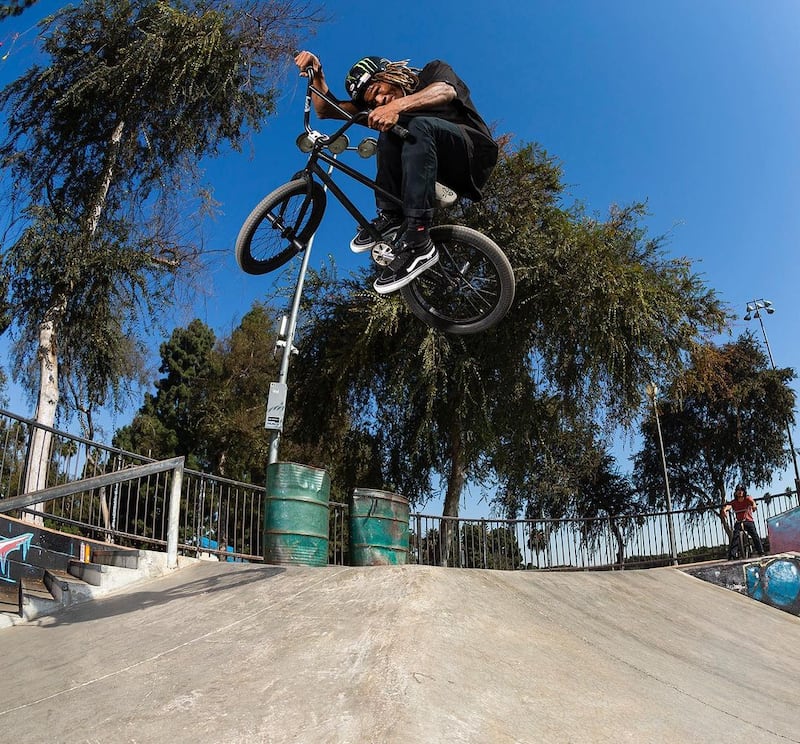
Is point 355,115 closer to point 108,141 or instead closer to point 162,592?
point 162,592

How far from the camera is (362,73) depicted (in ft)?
15.8

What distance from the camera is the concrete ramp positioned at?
3.59m

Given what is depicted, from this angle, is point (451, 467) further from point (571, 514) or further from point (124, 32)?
point (571, 514)

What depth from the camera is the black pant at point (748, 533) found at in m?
13.7

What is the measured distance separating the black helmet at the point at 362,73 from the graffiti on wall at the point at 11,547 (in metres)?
6.15

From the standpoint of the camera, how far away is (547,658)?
4719 millimetres

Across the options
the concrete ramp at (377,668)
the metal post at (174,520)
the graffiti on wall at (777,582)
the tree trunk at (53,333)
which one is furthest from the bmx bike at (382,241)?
the graffiti on wall at (777,582)

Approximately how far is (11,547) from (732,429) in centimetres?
3429

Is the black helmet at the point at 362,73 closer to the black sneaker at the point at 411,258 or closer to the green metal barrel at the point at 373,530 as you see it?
the black sneaker at the point at 411,258

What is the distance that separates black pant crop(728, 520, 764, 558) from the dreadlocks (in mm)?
12388

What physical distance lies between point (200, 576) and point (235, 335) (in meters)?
28.6

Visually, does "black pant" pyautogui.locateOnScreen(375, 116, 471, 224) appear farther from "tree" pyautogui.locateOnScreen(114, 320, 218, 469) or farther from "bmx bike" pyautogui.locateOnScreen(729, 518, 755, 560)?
"tree" pyautogui.locateOnScreen(114, 320, 218, 469)

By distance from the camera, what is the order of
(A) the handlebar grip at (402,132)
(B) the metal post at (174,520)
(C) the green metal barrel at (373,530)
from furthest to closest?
(C) the green metal barrel at (373,530) < (B) the metal post at (174,520) < (A) the handlebar grip at (402,132)

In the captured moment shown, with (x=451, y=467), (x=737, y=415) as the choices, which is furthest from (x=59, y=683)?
(x=737, y=415)
